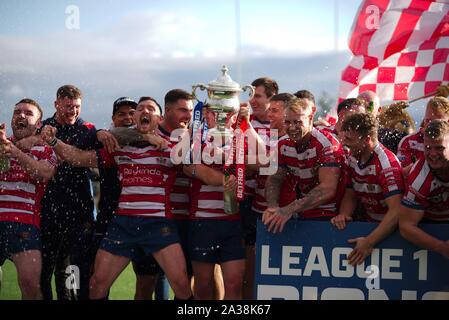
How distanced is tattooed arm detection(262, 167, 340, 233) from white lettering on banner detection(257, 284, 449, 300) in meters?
0.37

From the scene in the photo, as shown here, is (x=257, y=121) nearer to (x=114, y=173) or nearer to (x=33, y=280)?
(x=114, y=173)

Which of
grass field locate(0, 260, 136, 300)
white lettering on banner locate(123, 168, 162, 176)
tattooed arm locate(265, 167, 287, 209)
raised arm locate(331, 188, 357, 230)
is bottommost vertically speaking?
Result: grass field locate(0, 260, 136, 300)

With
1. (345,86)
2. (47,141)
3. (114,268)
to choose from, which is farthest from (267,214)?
(345,86)

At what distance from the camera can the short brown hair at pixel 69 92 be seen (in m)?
5.77

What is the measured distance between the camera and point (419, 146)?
5.21m

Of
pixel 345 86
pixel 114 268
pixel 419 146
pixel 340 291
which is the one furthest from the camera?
pixel 345 86

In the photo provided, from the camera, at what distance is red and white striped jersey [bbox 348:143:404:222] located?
4555 millimetres

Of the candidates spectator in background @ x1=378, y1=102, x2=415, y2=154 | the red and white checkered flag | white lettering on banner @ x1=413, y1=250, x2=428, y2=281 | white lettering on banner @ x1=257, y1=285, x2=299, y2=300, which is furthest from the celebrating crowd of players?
the red and white checkered flag

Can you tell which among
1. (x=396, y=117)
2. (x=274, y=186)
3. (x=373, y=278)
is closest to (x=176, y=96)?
Answer: (x=274, y=186)

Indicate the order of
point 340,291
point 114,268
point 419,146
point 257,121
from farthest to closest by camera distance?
point 257,121 < point 419,146 < point 114,268 < point 340,291

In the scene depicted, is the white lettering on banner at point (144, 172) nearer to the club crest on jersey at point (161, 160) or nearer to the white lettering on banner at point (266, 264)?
the club crest on jersey at point (161, 160)

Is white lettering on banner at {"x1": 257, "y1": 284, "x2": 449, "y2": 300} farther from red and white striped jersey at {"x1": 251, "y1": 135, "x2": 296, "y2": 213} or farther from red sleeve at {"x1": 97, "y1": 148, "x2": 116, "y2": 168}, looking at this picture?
red sleeve at {"x1": 97, "y1": 148, "x2": 116, "y2": 168}

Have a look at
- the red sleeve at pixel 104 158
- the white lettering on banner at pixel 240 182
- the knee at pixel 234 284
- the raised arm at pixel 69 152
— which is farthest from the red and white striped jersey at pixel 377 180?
the raised arm at pixel 69 152

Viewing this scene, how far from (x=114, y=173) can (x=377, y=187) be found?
1.91 meters
